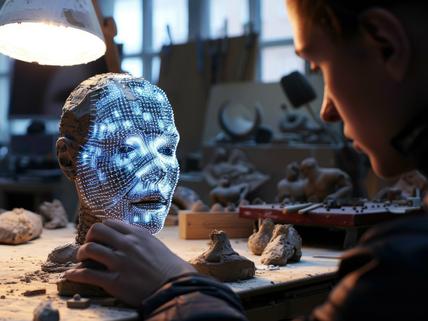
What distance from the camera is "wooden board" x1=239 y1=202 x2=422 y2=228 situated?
5.62 ft

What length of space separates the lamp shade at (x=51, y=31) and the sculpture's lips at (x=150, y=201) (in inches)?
18.1

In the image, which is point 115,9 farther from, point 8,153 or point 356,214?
point 356,214

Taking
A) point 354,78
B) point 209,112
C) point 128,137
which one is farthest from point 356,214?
point 209,112

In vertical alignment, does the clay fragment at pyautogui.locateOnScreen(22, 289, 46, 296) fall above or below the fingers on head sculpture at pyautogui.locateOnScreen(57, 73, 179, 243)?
below

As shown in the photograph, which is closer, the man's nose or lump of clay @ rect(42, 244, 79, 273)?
the man's nose

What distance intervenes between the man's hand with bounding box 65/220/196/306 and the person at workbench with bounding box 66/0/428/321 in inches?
2.0

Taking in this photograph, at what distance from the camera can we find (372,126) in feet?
2.35

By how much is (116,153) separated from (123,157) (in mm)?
18

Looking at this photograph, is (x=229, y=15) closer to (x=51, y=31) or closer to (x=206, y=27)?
(x=206, y=27)

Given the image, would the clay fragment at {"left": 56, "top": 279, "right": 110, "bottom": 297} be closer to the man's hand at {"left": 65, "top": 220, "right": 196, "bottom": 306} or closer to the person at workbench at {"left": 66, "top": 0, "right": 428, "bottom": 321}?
the man's hand at {"left": 65, "top": 220, "right": 196, "bottom": 306}

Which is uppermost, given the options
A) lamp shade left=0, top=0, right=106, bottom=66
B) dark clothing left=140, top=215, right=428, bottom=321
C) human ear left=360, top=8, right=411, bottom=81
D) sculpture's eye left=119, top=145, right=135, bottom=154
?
lamp shade left=0, top=0, right=106, bottom=66

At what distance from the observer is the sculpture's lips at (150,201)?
1.39m

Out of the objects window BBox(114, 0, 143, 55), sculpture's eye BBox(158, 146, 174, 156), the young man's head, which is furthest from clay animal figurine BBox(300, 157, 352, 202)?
window BBox(114, 0, 143, 55)

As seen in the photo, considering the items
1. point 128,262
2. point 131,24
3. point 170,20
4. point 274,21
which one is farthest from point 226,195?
point 131,24
